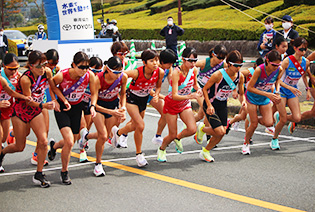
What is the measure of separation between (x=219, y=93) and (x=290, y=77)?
72.8 inches

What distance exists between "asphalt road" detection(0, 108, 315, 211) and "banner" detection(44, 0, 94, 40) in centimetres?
450

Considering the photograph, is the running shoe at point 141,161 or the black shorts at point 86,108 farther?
the black shorts at point 86,108

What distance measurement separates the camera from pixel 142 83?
24.0 ft

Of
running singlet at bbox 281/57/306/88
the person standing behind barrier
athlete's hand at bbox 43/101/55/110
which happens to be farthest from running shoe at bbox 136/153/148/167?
running singlet at bbox 281/57/306/88

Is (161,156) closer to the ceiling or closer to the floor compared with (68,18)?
closer to the floor

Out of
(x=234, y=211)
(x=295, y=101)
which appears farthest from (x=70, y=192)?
(x=295, y=101)

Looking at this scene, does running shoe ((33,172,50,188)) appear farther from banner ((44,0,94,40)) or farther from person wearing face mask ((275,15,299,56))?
person wearing face mask ((275,15,299,56))

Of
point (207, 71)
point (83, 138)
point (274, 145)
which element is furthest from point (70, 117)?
point (274, 145)

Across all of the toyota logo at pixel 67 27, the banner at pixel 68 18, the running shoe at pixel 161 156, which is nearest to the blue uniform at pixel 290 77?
the running shoe at pixel 161 156

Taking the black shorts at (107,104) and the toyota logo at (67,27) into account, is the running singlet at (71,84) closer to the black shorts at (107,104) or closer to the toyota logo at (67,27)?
the black shorts at (107,104)

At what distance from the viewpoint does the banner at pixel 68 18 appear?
12031 mm

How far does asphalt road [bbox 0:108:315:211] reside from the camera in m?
5.60

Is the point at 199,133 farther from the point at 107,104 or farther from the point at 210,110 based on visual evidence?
the point at 107,104

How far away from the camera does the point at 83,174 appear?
6.98 meters
